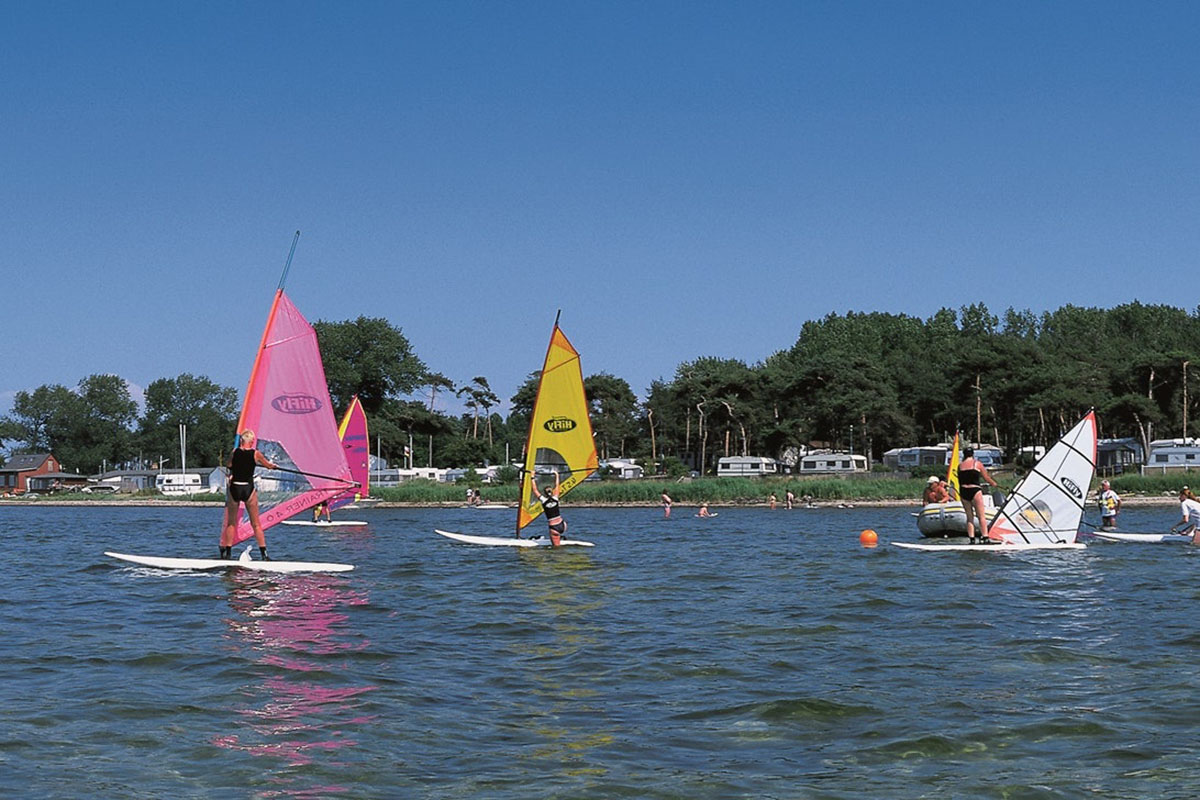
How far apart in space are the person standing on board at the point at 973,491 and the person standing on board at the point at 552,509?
27.8ft

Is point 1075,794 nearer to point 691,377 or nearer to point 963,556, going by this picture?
point 963,556

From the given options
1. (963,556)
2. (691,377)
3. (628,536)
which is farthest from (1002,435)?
(963,556)

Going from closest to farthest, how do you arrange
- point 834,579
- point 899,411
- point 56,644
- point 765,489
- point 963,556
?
point 56,644 → point 834,579 → point 963,556 → point 765,489 → point 899,411

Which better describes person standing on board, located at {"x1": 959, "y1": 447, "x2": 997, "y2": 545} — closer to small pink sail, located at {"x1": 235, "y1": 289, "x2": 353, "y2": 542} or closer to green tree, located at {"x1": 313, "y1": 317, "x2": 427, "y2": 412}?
small pink sail, located at {"x1": 235, "y1": 289, "x2": 353, "y2": 542}

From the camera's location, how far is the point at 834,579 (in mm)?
19141

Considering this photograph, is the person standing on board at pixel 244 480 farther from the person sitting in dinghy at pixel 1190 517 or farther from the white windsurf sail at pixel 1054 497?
the person sitting in dinghy at pixel 1190 517

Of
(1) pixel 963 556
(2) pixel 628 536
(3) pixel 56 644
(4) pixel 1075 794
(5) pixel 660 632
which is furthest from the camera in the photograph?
(2) pixel 628 536

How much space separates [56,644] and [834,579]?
12.1 m

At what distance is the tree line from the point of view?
9312 cm

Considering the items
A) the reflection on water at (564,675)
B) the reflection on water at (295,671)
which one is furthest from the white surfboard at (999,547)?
the reflection on water at (295,671)

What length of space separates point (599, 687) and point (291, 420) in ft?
42.5

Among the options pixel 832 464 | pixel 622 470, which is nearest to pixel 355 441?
pixel 832 464

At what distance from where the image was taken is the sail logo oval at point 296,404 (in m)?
20.8

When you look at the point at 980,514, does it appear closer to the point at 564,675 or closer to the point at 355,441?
the point at 564,675
